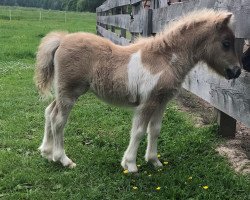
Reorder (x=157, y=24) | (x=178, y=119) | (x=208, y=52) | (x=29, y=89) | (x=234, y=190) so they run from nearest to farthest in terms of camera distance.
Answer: (x=234, y=190), (x=208, y=52), (x=178, y=119), (x=157, y=24), (x=29, y=89)

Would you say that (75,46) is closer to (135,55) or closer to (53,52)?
(53,52)

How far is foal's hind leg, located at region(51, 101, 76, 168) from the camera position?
14.9ft

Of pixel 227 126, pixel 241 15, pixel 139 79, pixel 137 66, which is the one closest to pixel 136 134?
pixel 139 79

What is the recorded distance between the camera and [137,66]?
4.33 meters

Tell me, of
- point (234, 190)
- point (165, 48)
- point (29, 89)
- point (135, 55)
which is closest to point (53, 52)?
point (135, 55)

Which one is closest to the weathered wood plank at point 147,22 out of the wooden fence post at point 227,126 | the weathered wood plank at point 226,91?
the weathered wood plank at point 226,91

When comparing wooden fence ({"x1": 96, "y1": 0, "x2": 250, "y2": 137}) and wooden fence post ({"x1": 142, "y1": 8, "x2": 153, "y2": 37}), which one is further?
wooden fence post ({"x1": 142, "y1": 8, "x2": 153, "y2": 37})

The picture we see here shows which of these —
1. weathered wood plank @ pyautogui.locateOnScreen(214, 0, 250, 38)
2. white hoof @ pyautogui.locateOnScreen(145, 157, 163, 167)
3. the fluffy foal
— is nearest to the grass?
white hoof @ pyautogui.locateOnScreen(145, 157, 163, 167)

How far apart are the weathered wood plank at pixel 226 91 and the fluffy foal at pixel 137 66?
0.50 ft

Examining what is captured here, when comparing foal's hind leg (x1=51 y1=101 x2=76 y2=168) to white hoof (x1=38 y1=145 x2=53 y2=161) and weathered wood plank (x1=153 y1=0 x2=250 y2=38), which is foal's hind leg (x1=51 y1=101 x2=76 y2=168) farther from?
weathered wood plank (x1=153 y1=0 x2=250 y2=38)

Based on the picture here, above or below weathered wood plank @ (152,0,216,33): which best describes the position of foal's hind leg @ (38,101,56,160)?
below

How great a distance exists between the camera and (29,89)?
8.95 metres

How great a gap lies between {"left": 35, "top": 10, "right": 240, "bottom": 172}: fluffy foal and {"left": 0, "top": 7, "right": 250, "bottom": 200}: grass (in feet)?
0.81

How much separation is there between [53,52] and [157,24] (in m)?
2.84
